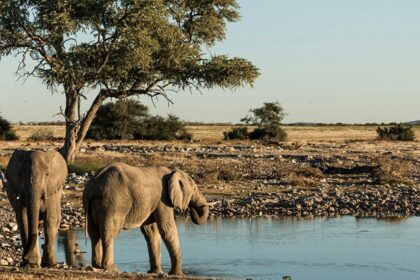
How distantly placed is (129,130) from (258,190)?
36.4m

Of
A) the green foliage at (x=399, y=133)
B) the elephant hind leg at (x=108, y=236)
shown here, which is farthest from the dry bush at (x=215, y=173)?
the green foliage at (x=399, y=133)

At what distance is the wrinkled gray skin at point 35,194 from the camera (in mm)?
14133

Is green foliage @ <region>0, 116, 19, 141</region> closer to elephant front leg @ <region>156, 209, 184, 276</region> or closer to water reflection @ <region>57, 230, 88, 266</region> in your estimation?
water reflection @ <region>57, 230, 88, 266</region>

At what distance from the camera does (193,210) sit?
16.2m

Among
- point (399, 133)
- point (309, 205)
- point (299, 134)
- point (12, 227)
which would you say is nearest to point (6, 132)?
point (399, 133)

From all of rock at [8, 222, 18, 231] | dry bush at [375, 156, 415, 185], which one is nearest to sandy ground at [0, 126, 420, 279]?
dry bush at [375, 156, 415, 185]

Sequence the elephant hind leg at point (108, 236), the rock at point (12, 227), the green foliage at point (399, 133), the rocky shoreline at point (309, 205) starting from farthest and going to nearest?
the green foliage at point (399, 133) < the rocky shoreline at point (309, 205) < the rock at point (12, 227) < the elephant hind leg at point (108, 236)

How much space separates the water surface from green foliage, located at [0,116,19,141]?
42.6 metres

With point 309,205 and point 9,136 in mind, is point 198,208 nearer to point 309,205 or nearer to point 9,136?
point 309,205

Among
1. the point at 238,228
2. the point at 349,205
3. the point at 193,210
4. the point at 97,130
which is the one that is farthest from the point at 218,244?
the point at 97,130

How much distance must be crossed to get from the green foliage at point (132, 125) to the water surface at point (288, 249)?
1615 inches

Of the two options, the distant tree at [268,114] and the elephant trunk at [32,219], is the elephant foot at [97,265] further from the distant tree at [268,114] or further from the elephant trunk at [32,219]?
the distant tree at [268,114]

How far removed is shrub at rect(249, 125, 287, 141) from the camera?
67700mm

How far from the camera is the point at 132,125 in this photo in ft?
216
